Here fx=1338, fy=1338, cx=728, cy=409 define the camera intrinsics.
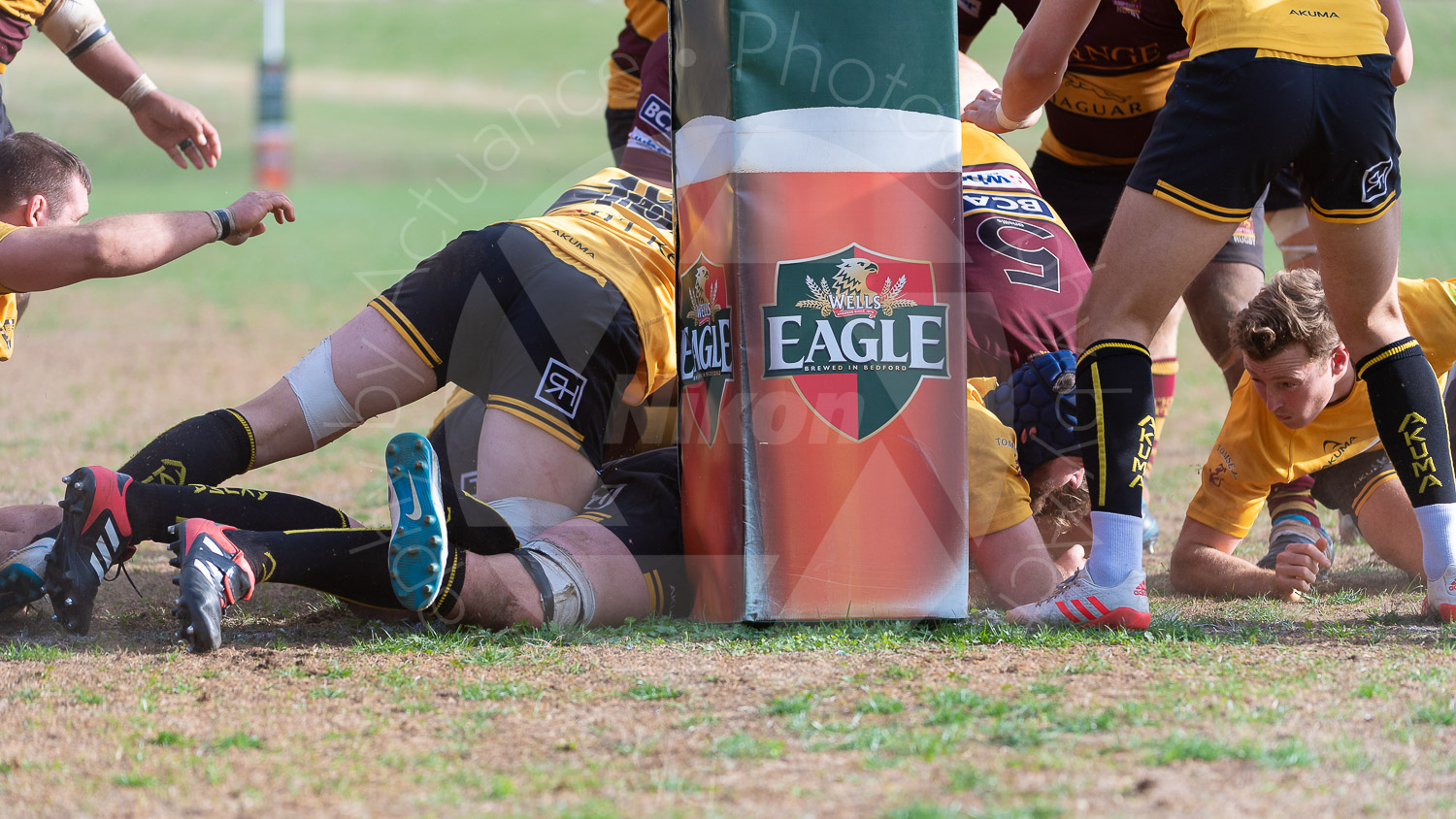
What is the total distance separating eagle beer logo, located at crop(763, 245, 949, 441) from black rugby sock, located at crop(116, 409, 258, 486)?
4.48ft

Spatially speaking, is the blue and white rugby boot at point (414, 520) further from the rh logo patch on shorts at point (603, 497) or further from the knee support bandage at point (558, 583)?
the rh logo patch on shorts at point (603, 497)

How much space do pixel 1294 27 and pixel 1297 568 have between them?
4.22 ft

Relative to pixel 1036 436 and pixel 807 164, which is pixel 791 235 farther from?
pixel 1036 436

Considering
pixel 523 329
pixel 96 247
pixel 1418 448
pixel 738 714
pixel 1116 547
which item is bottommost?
pixel 738 714

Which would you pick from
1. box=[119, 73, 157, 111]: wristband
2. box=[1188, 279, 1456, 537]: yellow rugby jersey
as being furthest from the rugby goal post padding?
box=[119, 73, 157, 111]: wristband

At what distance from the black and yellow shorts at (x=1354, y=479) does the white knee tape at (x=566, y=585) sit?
85.9 inches

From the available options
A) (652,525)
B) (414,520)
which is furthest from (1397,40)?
(414,520)

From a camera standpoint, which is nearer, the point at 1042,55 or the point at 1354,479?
the point at 1042,55

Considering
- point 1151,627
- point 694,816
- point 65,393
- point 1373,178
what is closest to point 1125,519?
point 1151,627

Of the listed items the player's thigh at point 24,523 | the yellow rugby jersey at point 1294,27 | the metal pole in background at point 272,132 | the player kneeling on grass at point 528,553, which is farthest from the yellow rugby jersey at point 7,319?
the metal pole in background at point 272,132

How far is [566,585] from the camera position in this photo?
2.94m

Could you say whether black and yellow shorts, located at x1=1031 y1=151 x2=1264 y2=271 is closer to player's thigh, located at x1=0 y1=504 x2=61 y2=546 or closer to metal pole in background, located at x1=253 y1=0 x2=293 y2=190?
player's thigh, located at x1=0 y1=504 x2=61 y2=546

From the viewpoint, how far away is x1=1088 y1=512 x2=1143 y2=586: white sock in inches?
111

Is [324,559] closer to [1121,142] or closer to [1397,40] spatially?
[1397,40]
